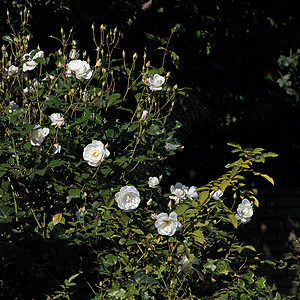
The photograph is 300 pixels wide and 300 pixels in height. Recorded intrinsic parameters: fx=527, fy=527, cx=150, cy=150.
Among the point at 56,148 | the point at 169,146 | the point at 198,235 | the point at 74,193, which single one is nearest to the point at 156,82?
the point at 169,146

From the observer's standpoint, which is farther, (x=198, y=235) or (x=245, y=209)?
(x=245, y=209)

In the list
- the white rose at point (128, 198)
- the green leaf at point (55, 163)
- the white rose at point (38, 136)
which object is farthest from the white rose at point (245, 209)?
the white rose at point (38, 136)

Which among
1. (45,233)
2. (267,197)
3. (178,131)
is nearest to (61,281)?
(45,233)

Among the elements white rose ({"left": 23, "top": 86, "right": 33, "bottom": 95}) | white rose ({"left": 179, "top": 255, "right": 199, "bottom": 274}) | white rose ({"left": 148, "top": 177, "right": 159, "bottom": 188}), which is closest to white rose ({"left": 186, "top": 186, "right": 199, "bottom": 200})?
white rose ({"left": 148, "top": 177, "right": 159, "bottom": 188})

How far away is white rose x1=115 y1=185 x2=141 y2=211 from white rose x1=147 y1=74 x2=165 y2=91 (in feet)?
2.05

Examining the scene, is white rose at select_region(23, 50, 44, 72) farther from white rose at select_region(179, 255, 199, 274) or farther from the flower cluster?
white rose at select_region(179, 255, 199, 274)

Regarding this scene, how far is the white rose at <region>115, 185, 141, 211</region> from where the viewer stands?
253cm

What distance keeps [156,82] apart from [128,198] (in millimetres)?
689

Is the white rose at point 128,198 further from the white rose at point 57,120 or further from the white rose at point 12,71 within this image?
the white rose at point 12,71

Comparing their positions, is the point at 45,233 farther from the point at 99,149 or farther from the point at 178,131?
the point at 178,131

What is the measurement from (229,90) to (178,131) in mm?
653

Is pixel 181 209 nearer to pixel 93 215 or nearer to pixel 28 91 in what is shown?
pixel 93 215

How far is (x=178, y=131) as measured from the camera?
202 inches

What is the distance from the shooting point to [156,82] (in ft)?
9.37
